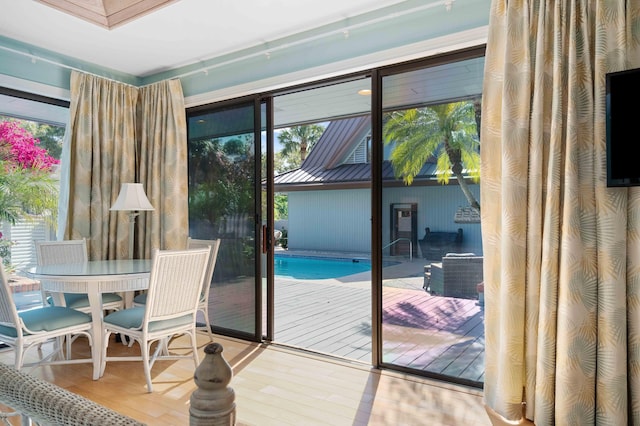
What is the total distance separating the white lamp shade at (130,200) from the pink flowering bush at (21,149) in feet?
3.11

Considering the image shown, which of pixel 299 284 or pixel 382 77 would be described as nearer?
pixel 382 77

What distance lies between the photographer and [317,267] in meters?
9.78

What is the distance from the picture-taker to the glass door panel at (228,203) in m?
3.93

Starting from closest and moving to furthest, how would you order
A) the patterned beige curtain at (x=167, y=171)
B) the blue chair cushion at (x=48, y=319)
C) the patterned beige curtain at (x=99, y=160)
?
the blue chair cushion at (x=48, y=319), the patterned beige curtain at (x=99, y=160), the patterned beige curtain at (x=167, y=171)

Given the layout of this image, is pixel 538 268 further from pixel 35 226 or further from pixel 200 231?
pixel 35 226

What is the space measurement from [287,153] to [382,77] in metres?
9.37

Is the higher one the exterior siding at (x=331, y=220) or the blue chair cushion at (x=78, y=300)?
the exterior siding at (x=331, y=220)

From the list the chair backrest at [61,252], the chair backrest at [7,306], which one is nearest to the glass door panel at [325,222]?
the chair backrest at [61,252]

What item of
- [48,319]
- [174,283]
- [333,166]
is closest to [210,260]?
[174,283]

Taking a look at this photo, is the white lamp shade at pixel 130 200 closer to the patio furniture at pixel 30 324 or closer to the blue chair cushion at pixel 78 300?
the blue chair cushion at pixel 78 300

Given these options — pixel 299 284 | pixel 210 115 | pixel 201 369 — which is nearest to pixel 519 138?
pixel 201 369

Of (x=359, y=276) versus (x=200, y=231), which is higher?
(x=200, y=231)

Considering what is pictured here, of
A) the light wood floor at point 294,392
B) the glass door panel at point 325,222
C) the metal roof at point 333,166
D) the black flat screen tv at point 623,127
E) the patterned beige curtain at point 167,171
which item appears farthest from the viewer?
the metal roof at point 333,166

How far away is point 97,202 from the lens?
405 centimetres
